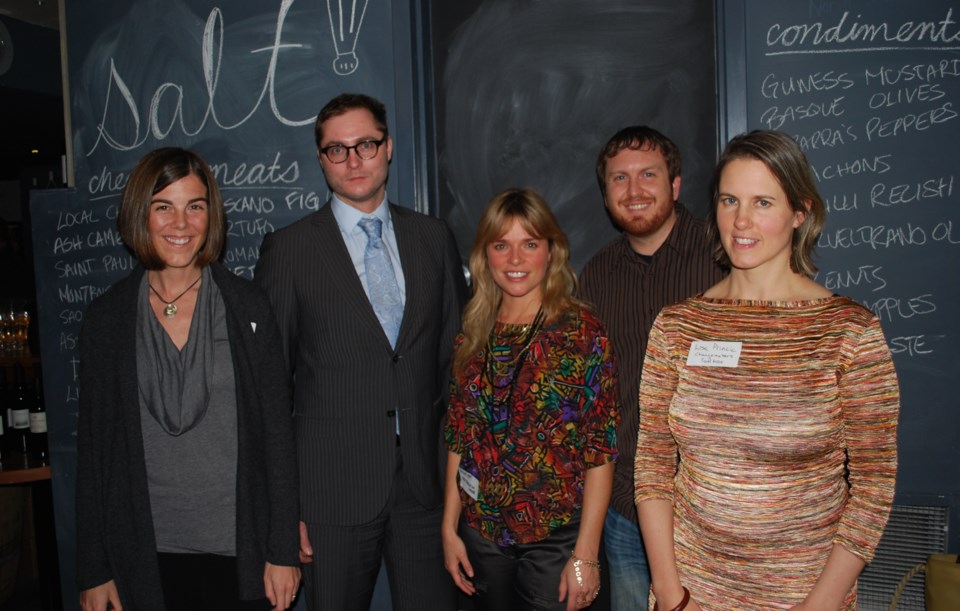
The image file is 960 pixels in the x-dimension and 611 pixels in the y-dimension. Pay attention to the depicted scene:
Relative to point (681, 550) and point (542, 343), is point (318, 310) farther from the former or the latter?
point (681, 550)

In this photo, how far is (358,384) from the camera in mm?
2305

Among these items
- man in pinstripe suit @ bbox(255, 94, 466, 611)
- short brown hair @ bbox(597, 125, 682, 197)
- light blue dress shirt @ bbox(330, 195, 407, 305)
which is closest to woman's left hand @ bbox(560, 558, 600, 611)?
man in pinstripe suit @ bbox(255, 94, 466, 611)

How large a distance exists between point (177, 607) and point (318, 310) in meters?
0.96

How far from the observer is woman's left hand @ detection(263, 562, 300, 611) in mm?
2047

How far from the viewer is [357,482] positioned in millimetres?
2305

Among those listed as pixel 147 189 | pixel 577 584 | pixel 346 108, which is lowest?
pixel 577 584

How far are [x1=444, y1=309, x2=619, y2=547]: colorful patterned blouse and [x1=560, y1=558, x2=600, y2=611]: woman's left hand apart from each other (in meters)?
0.12

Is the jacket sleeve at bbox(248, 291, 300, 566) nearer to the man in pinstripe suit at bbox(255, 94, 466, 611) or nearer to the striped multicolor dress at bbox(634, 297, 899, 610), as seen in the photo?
the man in pinstripe suit at bbox(255, 94, 466, 611)

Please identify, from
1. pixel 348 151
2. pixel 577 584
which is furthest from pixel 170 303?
pixel 577 584

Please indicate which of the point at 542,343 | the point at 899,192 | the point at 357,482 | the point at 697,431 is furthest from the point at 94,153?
the point at 899,192

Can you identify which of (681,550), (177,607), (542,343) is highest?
(542,343)

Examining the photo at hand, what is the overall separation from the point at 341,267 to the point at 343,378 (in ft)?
1.20

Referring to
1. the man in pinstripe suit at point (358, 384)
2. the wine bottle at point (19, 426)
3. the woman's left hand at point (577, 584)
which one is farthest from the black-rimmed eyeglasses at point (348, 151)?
the wine bottle at point (19, 426)

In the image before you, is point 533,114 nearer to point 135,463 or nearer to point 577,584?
point 577,584
